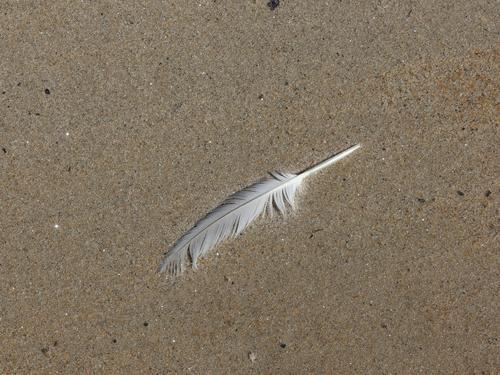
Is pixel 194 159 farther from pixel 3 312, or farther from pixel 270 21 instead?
pixel 3 312

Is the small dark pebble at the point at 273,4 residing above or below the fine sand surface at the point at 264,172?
above

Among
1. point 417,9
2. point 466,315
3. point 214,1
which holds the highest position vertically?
point 214,1

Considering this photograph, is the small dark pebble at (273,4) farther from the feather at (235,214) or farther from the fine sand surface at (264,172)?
the feather at (235,214)

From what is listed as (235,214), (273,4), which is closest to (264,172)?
(235,214)

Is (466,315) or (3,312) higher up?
(3,312)

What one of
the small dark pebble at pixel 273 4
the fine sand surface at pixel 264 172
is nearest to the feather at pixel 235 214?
the fine sand surface at pixel 264 172

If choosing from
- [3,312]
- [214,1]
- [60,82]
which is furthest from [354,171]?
[3,312]

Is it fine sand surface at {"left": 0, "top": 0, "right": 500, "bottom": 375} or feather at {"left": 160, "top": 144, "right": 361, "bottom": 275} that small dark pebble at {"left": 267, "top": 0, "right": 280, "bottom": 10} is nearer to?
fine sand surface at {"left": 0, "top": 0, "right": 500, "bottom": 375}
